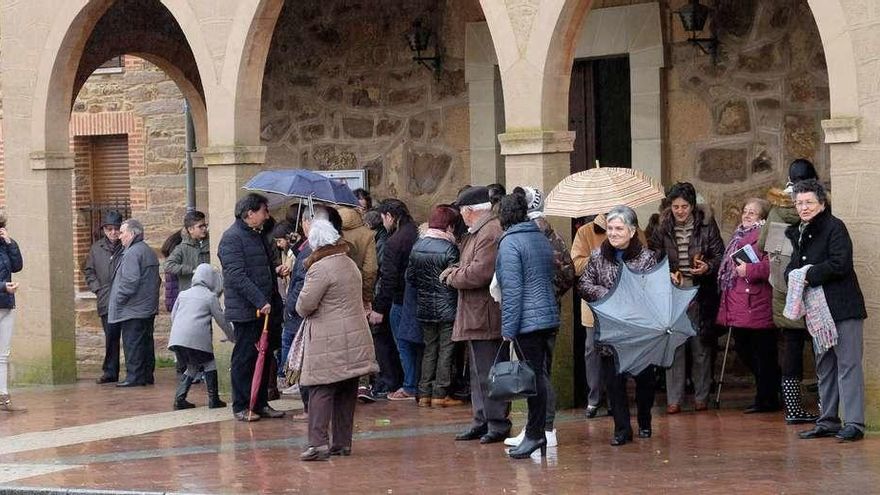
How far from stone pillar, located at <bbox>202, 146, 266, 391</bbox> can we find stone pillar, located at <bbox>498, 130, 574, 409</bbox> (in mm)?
2722

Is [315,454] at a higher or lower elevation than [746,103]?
lower

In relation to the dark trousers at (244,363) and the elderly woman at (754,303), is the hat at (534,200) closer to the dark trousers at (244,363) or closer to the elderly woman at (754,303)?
the elderly woman at (754,303)

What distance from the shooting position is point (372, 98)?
17188 mm

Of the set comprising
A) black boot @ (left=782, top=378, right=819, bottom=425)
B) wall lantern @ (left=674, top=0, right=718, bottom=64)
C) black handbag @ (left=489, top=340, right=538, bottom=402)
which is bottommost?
black boot @ (left=782, top=378, right=819, bottom=425)

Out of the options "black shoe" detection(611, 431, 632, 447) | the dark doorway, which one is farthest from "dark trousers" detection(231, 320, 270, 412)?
the dark doorway

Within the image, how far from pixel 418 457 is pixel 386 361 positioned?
343 cm

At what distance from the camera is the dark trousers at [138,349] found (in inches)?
635

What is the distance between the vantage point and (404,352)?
46.2 feet

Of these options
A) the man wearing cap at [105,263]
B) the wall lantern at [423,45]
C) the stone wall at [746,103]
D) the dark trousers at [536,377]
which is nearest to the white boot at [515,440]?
the dark trousers at [536,377]

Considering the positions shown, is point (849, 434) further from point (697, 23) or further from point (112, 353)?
point (112, 353)

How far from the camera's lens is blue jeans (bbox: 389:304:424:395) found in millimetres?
14047

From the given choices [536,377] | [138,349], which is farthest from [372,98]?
[536,377]

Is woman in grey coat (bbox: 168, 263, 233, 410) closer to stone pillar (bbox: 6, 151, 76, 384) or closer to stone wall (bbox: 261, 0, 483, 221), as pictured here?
stone pillar (bbox: 6, 151, 76, 384)

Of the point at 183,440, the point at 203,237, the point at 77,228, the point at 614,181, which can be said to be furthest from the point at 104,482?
the point at 77,228
